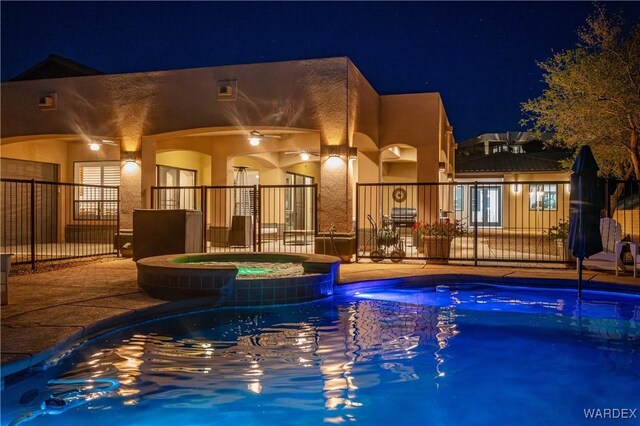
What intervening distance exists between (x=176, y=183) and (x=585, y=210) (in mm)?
12302

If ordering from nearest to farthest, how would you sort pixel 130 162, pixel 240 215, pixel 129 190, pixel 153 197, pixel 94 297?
1. pixel 94 297
2. pixel 130 162
3. pixel 129 190
4. pixel 153 197
5. pixel 240 215

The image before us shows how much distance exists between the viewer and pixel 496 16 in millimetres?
25578

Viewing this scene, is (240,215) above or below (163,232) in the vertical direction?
above

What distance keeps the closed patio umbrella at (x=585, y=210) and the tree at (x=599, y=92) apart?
4.79 metres

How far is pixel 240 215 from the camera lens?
1504cm

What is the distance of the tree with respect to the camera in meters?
11.4

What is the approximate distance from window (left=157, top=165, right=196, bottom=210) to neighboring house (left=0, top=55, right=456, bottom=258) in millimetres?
36

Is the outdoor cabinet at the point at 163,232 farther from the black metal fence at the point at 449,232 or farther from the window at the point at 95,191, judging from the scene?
the window at the point at 95,191

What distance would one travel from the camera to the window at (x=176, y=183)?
15766 mm

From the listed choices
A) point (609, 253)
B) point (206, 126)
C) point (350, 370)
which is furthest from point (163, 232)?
point (609, 253)

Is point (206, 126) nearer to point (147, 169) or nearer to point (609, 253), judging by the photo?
point (147, 169)

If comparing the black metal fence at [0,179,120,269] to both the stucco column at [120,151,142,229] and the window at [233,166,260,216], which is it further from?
the window at [233,166,260,216]

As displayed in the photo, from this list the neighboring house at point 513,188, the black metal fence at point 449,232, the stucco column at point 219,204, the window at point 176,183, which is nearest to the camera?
the black metal fence at point 449,232

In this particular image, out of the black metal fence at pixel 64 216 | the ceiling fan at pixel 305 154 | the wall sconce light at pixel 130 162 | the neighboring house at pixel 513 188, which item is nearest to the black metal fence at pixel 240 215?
the wall sconce light at pixel 130 162
